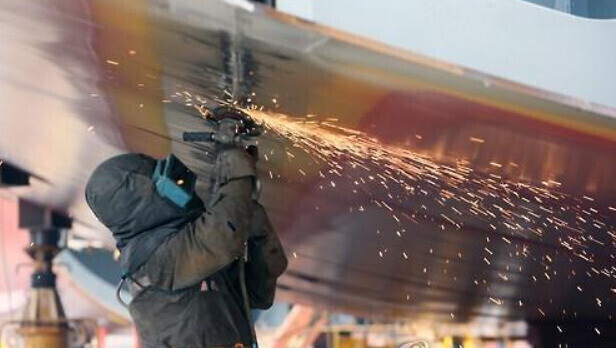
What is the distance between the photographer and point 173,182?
1.42 meters

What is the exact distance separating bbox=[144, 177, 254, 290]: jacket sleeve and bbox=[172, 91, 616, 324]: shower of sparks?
496 mm

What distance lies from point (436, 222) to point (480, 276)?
84cm

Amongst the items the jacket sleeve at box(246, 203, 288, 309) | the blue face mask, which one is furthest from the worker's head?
the jacket sleeve at box(246, 203, 288, 309)

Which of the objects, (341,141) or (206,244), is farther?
(341,141)

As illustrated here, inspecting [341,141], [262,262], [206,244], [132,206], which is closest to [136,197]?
[132,206]

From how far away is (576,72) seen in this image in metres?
2.09

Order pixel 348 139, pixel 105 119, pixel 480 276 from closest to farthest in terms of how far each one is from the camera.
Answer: pixel 348 139 → pixel 105 119 → pixel 480 276

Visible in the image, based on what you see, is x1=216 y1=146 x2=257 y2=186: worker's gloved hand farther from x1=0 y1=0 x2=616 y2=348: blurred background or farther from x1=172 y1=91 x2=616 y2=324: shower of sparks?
x1=172 y1=91 x2=616 y2=324: shower of sparks

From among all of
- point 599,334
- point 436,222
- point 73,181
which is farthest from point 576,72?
point 599,334

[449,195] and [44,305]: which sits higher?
[449,195]

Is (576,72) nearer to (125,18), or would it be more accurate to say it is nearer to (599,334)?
(125,18)

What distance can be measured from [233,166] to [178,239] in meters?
0.14

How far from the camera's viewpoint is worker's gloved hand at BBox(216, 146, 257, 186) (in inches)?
54.9

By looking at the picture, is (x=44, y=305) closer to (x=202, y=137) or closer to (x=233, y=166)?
(x=202, y=137)
